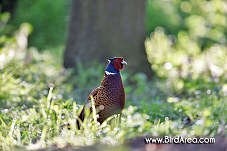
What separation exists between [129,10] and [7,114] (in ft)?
15.0

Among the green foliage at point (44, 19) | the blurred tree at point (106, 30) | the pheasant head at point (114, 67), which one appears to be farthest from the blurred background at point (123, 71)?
the green foliage at point (44, 19)

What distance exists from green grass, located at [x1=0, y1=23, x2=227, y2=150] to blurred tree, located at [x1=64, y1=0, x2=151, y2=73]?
0.99 ft

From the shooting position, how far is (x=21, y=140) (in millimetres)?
6770

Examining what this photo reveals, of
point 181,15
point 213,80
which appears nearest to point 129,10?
point 213,80

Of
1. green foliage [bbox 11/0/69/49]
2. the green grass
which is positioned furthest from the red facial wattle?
green foliage [bbox 11/0/69/49]

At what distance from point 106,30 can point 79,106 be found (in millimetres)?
4577

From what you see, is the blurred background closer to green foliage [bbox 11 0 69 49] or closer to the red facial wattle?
the red facial wattle

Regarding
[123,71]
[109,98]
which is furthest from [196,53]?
[109,98]

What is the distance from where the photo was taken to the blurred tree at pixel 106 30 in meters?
12.5

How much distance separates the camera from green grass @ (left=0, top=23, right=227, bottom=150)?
6668 mm

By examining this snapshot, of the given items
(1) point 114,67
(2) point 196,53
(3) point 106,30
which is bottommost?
(1) point 114,67

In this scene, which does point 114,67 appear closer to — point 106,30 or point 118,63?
point 118,63

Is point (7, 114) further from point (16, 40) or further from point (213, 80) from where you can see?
point (16, 40)

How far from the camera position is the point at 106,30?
1252cm
